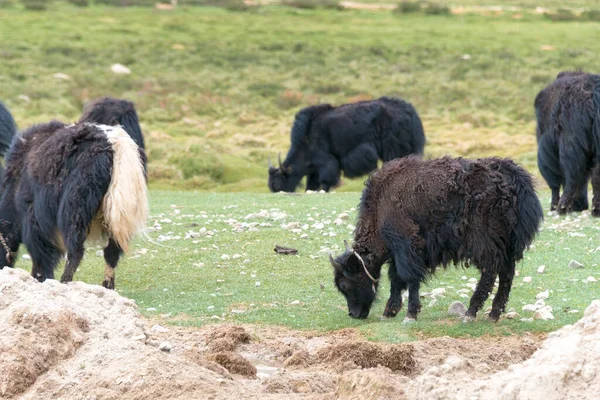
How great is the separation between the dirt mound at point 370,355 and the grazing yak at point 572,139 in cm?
661

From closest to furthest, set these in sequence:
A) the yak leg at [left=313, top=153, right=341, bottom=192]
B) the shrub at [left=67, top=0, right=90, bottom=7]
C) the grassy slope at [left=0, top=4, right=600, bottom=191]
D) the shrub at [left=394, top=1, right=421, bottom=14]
Result: the yak leg at [left=313, top=153, right=341, bottom=192]
the grassy slope at [left=0, top=4, right=600, bottom=191]
the shrub at [left=67, top=0, right=90, bottom=7]
the shrub at [left=394, top=1, right=421, bottom=14]

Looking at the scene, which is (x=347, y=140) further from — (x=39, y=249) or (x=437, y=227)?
(x=437, y=227)

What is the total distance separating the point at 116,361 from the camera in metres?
6.18

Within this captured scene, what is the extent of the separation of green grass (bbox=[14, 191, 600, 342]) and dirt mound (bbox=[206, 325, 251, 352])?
0.73m

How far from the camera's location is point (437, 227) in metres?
8.20

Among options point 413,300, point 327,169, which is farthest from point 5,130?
point 327,169

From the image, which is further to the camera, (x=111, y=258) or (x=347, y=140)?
(x=347, y=140)

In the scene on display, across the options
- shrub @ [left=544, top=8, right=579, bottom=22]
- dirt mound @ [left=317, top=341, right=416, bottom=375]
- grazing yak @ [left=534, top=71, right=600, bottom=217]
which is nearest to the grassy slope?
shrub @ [left=544, top=8, right=579, bottom=22]

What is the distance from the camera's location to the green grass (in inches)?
325

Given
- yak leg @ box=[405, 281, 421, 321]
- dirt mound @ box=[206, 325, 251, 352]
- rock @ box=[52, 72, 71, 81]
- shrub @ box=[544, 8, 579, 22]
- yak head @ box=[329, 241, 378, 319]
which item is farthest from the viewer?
shrub @ box=[544, 8, 579, 22]

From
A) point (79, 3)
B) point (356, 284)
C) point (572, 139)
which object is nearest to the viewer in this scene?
point (356, 284)

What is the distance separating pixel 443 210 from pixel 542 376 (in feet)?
10.6

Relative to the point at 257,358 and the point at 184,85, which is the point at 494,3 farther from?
the point at 257,358

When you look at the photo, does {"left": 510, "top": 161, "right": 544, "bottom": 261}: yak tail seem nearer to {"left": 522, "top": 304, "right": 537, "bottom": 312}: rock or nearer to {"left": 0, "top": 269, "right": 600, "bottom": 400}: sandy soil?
{"left": 522, "top": 304, "right": 537, "bottom": 312}: rock
